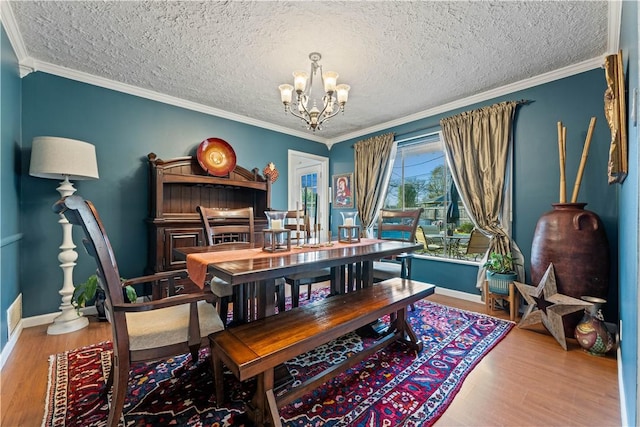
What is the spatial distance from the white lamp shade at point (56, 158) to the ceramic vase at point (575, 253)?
14.2ft

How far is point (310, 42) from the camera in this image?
2.25 meters

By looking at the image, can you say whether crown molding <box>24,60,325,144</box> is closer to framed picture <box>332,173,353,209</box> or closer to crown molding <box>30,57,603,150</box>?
crown molding <box>30,57,603,150</box>

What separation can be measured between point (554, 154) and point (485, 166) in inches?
24.4

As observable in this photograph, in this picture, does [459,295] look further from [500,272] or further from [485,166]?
[485,166]

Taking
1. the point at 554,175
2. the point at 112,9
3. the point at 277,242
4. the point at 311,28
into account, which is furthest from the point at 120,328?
the point at 554,175

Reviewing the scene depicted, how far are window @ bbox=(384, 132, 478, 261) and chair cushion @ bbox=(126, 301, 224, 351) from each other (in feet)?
10.4

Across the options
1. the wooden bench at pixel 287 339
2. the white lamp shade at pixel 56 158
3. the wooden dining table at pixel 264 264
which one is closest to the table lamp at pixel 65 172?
the white lamp shade at pixel 56 158

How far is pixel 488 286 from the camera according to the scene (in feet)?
9.48

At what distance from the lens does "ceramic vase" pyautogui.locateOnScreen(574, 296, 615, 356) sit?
1994mm

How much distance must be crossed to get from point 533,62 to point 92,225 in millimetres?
3730

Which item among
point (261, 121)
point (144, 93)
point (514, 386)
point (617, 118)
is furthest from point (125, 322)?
point (261, 121)

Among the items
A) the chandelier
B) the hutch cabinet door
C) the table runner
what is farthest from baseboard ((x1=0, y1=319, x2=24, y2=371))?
the chandelier

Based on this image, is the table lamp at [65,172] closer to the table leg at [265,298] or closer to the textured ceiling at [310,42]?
the textured ceiling at [310,42]

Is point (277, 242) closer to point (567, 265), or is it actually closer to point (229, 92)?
point (229, 92)
